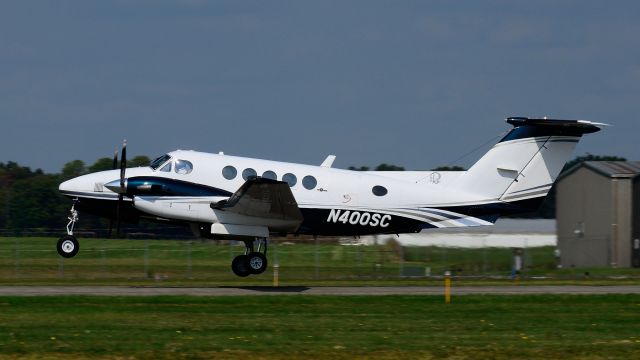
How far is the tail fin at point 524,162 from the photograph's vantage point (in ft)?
106

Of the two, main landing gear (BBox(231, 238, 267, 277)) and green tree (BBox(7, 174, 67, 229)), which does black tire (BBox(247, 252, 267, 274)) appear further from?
green tree (BBox(7, 174, 67, 229))

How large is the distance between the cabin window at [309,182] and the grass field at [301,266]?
6862mm

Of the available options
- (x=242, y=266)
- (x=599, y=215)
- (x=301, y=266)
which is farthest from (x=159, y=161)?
(x=599, y=215)

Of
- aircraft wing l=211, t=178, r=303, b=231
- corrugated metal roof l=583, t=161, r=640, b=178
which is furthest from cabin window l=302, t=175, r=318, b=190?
corrugated metal roof l=583, t=161, r=640, b=178

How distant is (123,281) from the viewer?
38719 mm

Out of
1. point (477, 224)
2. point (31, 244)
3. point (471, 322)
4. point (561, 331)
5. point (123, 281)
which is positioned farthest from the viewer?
point (31, 244)

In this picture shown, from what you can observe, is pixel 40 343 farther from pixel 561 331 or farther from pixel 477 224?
pixel 477 224

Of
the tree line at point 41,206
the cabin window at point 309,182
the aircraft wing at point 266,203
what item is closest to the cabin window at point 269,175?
the aircraft wing at point 266,203

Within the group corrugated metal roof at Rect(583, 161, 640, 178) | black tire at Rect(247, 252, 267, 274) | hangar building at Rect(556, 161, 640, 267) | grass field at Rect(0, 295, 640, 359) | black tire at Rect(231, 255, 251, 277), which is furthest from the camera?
corrugated metal roof at Rect(583, 161, 640, 178)

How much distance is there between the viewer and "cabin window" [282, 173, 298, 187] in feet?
103

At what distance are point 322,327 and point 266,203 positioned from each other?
32.0 feet

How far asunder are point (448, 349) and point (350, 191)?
46.3 ft

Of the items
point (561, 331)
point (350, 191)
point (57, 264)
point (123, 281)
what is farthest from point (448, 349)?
point (57, 264)

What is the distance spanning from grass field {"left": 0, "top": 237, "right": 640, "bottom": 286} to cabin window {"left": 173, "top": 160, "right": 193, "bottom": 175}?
7786 mm
